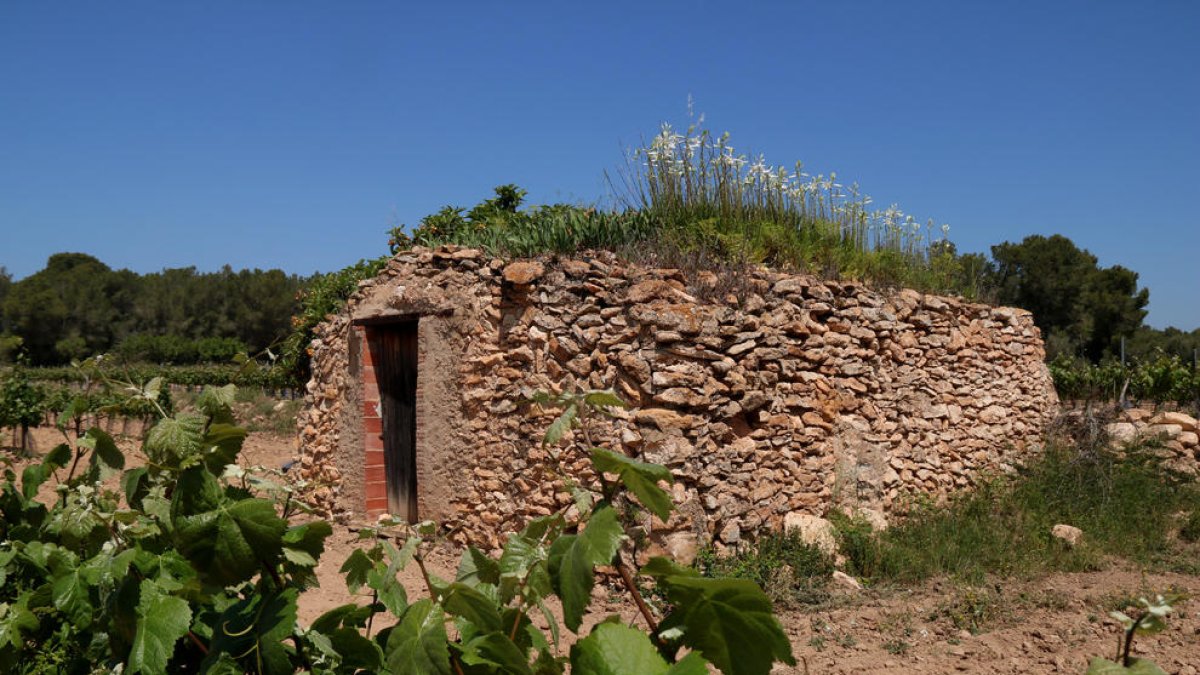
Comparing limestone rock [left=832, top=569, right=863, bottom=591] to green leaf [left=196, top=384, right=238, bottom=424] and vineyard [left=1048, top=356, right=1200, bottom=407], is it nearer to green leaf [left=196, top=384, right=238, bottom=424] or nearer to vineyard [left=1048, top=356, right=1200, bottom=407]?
green leaf [left=196, top=384, right=238, bottom=424]

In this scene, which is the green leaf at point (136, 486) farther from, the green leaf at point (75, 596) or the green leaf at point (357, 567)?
the green leaf at point (357, 567)

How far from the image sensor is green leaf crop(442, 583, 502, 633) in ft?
4.74

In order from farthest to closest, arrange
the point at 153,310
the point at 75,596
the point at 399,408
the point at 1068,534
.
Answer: the point at 153,310
the point at 399,408
the point at 1068,534
the point at 75,596

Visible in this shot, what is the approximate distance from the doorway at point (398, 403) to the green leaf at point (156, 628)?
645cm

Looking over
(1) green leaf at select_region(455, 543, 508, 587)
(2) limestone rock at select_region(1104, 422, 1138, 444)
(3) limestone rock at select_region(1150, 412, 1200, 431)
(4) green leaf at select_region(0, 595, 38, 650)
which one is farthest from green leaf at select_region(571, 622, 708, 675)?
(3) limestone rock at select_region(1150, 412, 1200, 431)

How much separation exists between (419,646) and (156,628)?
65cm

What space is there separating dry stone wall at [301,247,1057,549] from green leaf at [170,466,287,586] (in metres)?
4.74

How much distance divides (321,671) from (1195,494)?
9681 millimetres

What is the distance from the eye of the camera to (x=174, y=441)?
59.8 inches

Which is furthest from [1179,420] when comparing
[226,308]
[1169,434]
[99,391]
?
[226,308]

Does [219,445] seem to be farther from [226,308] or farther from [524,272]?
[226,308]

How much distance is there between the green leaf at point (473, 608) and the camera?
56.8 inches

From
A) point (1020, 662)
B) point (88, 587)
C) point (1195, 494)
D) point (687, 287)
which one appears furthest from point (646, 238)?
point (1195, 494)

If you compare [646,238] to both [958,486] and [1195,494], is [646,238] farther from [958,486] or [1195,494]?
[1195,494]
